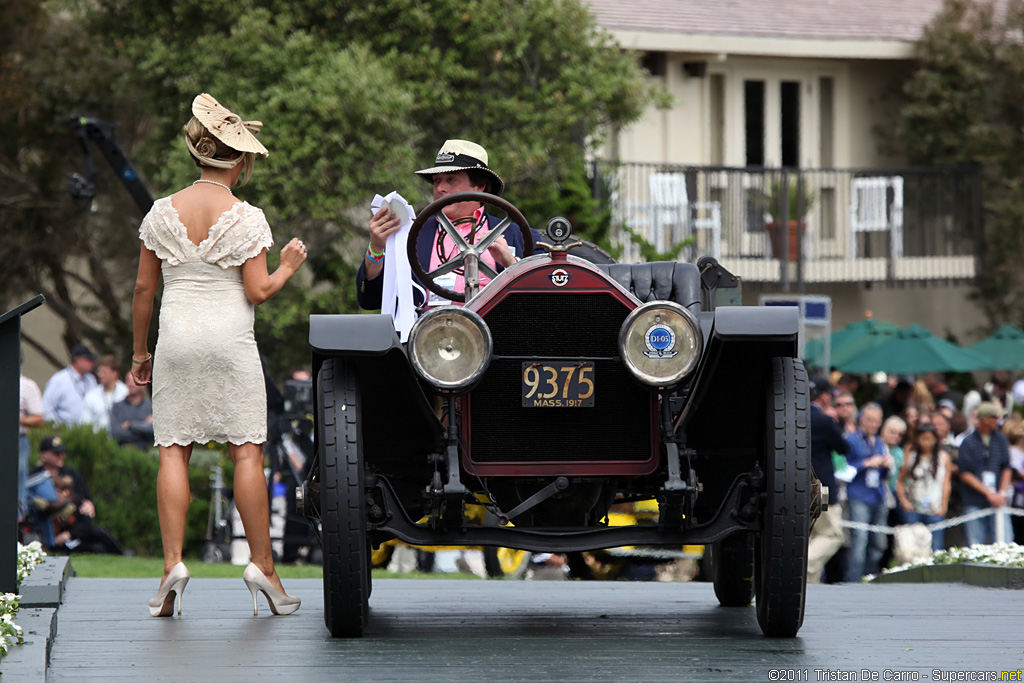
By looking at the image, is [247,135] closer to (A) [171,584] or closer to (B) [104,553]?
(A) [171,584]

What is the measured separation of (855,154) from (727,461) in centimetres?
2046

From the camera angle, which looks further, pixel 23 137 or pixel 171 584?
pixel 23 137

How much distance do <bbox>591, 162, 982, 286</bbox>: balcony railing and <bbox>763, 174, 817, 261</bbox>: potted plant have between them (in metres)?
0.02

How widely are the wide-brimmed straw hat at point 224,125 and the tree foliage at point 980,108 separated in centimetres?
1943

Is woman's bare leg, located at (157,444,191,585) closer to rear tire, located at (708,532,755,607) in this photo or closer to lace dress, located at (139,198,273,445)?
lace dress, located at (139,198,273,445)

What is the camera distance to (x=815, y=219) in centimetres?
2469

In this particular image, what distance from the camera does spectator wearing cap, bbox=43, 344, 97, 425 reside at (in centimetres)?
1499

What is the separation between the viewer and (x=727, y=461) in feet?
18.7

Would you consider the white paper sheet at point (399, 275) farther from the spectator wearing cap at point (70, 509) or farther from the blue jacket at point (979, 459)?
the blue jacket at point (979, 459)

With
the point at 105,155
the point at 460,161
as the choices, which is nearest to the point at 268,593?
the point at 460,161

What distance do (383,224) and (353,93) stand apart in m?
9.96

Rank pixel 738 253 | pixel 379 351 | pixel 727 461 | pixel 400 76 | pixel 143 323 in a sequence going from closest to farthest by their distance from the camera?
pixel 379 351, pixel 727 461, pixel 143 323, pixel 400 76, pixel 738 253

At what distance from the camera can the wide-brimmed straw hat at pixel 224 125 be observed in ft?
20.2

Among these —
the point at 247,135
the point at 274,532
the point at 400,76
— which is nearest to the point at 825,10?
the point at 400,76
